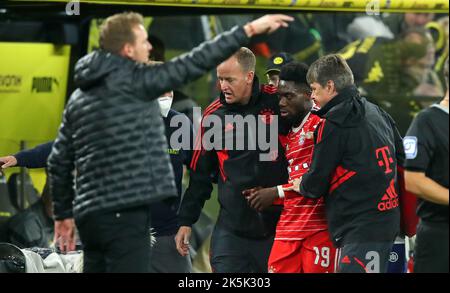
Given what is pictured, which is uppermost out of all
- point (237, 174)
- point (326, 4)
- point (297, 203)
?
point (326, 4)

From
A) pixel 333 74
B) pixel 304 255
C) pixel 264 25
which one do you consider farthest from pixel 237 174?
pixel 264 25

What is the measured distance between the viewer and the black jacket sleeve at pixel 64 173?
6.30 meters

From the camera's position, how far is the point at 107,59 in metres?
6.22

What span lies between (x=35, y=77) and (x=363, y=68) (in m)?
3.13

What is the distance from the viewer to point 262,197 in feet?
24.5

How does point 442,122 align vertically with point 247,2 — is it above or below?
below

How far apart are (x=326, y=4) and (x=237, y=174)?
55.6 inches

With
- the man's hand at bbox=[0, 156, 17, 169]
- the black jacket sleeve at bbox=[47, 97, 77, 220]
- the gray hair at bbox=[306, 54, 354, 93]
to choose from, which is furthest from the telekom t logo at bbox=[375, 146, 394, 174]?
the man's hand at bbox=[0, 156, 17, 169]

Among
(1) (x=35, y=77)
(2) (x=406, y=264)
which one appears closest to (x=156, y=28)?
(1) (x=35, y=77)

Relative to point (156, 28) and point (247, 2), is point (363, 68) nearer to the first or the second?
point (156, 28)

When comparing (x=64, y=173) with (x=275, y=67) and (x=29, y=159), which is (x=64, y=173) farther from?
Answer: (x=275, y=67)

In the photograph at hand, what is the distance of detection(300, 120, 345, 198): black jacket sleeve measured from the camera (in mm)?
6957

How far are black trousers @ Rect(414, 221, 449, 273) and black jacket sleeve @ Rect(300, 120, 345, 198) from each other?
642 mm

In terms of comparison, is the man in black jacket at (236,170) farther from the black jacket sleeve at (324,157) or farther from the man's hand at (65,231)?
the man's hand at (65,231)
